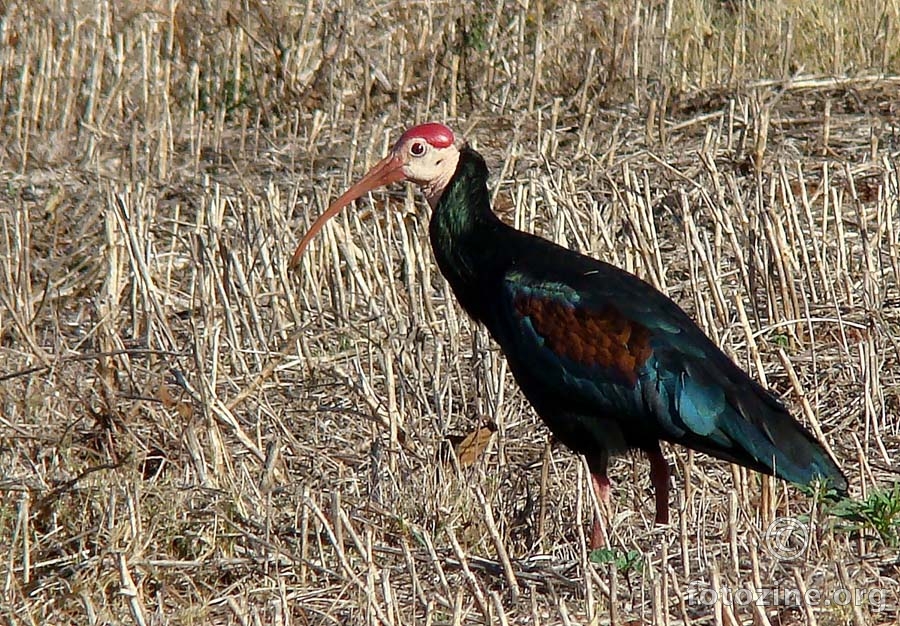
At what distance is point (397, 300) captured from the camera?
632cm

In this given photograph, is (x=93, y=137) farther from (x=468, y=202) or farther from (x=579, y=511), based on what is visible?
(x=579, y=511)

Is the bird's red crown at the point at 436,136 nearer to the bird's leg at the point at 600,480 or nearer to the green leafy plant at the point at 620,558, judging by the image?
A: the bird's leg at the point at 600,480

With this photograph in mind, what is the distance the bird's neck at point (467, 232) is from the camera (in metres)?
5.30

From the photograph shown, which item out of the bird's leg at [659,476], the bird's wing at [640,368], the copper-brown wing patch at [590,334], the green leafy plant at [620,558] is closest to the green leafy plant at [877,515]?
the bird's wing at [640,368]

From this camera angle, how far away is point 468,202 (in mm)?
5398

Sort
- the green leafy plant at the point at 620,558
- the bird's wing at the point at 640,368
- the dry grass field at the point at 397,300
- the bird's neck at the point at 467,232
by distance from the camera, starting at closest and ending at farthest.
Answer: the green leafy plant at the point at 620,558, the dry grass field at the point at 397,300, the bird's wing at the point at 640,368, the bird's neck at the point at 467,232

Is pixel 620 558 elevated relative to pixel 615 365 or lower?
lower

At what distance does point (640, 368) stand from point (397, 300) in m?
1.62

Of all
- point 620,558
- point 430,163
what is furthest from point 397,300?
point 620,558

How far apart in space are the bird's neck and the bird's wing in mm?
196

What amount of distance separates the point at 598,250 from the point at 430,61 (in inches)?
136

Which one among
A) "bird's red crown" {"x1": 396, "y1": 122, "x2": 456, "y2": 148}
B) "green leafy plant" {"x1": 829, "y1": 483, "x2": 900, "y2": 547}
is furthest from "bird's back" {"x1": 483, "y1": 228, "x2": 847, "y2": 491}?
"bird's red crown" {"x1": 396, "y1": 122, "x2": 456, "y2": 148}

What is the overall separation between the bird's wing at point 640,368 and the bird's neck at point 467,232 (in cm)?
20

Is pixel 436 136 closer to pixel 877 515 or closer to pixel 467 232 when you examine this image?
pixel 467 232
